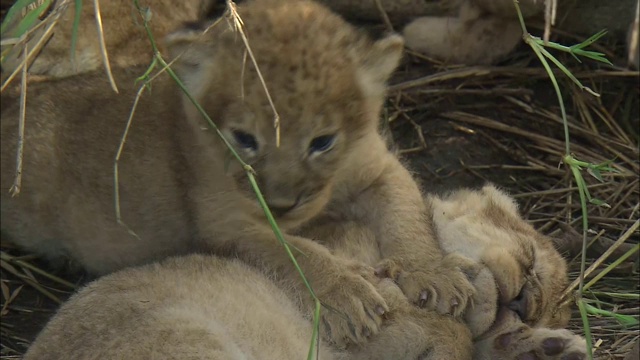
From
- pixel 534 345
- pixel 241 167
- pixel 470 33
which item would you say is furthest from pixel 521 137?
pixel 241 167

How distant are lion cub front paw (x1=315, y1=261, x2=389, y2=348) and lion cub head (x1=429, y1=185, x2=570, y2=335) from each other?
408 mm

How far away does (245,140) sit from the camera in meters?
3.66

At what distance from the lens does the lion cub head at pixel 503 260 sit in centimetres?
395

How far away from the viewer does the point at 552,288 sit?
4051mm

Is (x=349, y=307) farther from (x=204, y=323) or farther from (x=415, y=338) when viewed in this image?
(x=204, y=323)

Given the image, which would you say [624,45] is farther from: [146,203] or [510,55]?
[146,203]

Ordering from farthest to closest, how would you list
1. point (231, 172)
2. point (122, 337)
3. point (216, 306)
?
point (231, 172) < point (216, 306) < point (122, 337)

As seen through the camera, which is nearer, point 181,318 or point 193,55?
point 181,318

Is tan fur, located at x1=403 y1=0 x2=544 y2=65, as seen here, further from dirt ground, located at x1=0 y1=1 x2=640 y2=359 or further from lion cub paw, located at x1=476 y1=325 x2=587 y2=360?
lion cub paw, located at x1=476 y1=325 x2=587 y2=360

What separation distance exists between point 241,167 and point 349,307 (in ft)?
2.18

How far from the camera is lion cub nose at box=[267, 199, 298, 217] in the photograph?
11.8ft

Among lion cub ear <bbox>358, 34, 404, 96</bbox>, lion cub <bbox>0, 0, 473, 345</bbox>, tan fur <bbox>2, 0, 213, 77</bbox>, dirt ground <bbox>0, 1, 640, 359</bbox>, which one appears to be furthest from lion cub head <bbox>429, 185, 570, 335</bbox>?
tan fur <bbox>2, 0, 213, 77</bbox>

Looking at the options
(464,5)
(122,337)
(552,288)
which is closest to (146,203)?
(122,337)

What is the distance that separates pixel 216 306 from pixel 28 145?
154 cm
